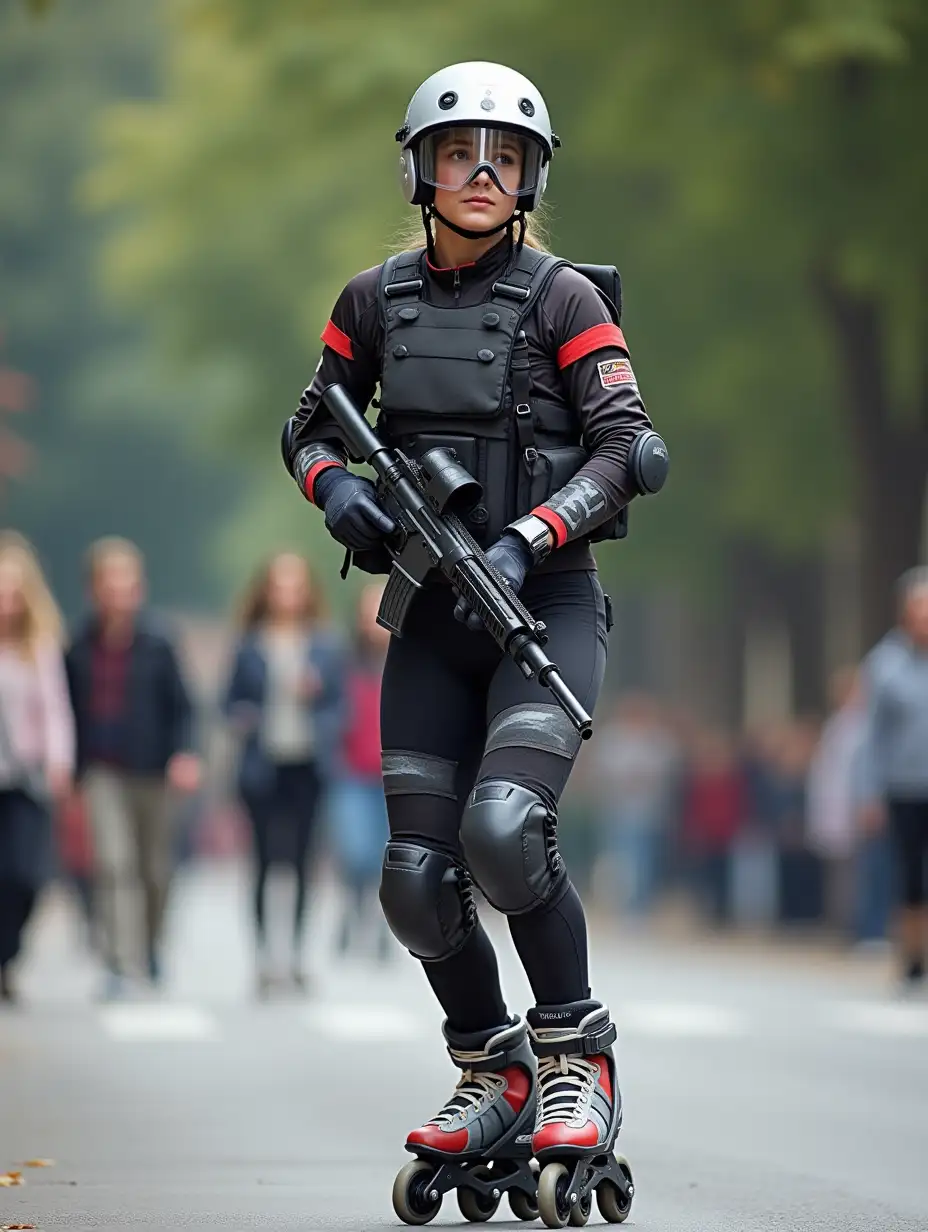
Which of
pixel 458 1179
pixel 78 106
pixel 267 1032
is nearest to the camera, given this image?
pixel 458 1179

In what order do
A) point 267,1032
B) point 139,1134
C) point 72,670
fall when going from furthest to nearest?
point 72,670, point 267,1032, point 139,1134

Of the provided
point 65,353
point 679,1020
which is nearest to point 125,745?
point 679,1020

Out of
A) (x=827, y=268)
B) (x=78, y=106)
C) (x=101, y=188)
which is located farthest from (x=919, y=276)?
(x=78, y=106)

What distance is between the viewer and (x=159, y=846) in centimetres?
1542

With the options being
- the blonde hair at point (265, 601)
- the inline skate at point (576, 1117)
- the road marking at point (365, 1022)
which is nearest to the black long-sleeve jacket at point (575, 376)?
the inline skate at point (576, 1117)

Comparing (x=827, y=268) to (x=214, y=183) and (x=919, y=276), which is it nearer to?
(x=919, y=276)

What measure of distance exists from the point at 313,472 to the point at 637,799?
2025 centimetres

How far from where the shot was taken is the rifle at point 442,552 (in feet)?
21.2

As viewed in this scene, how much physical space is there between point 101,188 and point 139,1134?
64.2 feet

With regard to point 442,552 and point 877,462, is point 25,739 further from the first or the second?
point 877,462

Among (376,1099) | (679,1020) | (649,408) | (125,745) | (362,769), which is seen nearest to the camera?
(376,1099)

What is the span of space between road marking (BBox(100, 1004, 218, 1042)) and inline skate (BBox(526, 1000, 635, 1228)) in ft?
19.9

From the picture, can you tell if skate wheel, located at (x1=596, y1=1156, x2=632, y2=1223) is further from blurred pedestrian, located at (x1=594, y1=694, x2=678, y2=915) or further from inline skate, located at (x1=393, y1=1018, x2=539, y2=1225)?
blurred pedestrian, located at (x1=594, y1=694, x2=678, y2=915)

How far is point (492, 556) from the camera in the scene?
21.4ft
